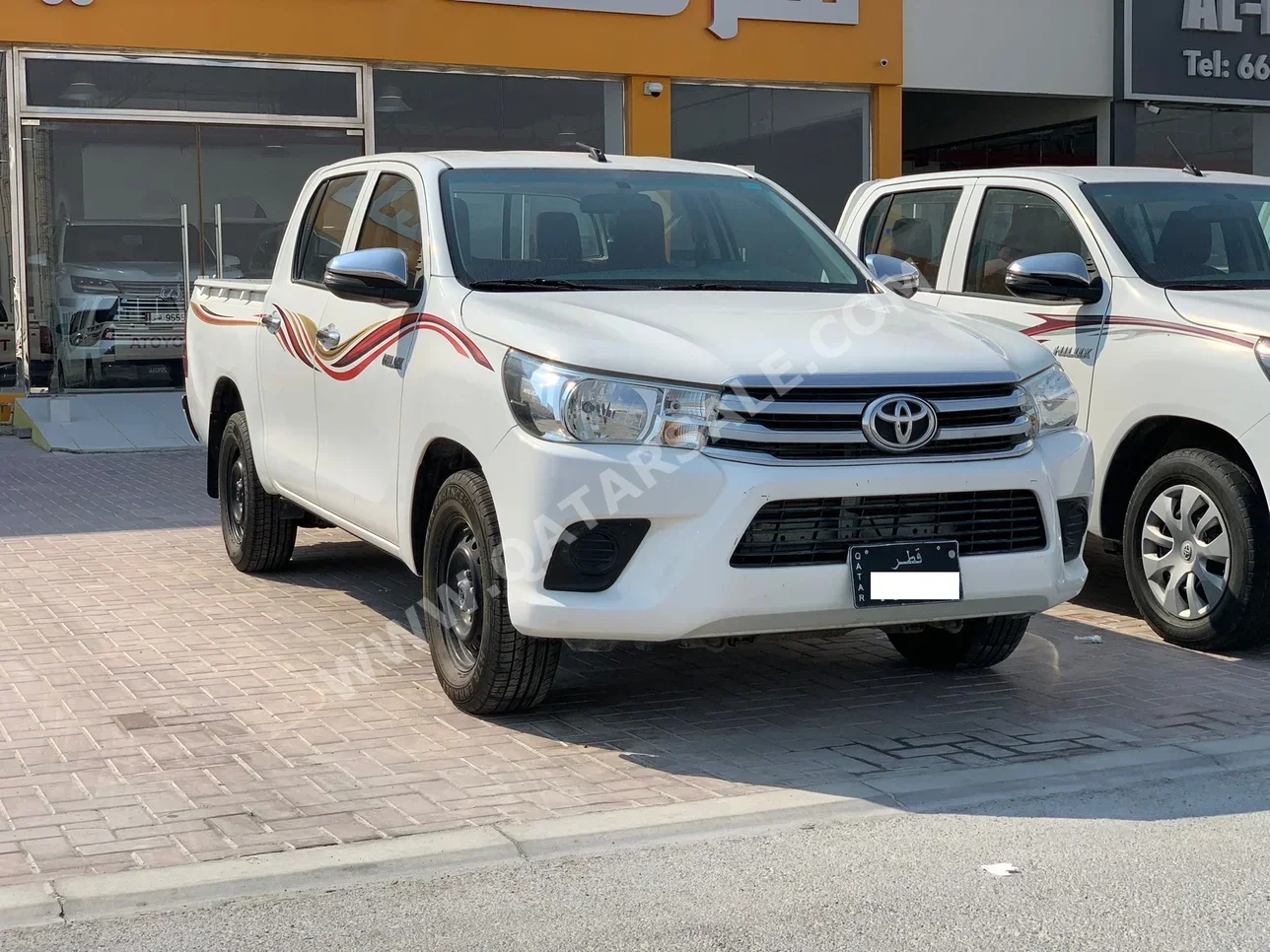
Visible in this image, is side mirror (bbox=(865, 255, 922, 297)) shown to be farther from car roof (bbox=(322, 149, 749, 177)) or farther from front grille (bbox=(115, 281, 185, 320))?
front grille (bbox=(115, 281, 185, 320))

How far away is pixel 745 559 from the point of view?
5.09 meters

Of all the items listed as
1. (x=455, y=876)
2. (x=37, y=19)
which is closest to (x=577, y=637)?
(x=455, y=876)

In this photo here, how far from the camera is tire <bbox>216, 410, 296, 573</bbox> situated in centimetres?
827

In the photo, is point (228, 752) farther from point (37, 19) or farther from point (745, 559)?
point (37, 19)

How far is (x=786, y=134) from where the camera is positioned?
1905 cm

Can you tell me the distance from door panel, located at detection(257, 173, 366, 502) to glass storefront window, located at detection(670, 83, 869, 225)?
442 inches

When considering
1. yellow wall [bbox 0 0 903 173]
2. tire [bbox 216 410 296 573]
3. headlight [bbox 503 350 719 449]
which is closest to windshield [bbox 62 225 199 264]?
yellow wall [bbox 0 0 903 173]

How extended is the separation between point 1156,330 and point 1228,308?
12.0 inches

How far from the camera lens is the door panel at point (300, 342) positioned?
7.17m

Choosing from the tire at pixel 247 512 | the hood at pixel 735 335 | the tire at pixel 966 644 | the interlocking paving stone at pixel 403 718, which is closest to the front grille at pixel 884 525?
the hood at pixel 735 335

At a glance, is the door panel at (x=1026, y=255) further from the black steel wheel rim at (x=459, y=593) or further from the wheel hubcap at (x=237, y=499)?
the wheel hubcap at (x=237, y=499)

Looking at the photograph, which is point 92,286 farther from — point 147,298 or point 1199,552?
point 1199,552

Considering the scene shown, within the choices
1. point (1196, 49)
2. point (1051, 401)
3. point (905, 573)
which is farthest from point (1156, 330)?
point (1196, 49)

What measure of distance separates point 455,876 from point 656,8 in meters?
14.9
